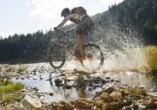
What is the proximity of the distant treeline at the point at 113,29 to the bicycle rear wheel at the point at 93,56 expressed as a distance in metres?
26.4

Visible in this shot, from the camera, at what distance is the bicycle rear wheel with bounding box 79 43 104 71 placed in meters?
7.57

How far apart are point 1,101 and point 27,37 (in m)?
149

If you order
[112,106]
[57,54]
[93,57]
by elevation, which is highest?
[57,54]

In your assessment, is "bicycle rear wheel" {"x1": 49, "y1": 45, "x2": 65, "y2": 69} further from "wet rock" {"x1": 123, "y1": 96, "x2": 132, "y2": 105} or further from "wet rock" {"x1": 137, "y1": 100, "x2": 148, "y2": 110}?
"wet rock" {"x1": 137, "y1": 100, "x2": 148, "y2": 110}

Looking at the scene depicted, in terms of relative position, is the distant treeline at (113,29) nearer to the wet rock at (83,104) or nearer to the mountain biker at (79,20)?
the mountain biker at (79,20)

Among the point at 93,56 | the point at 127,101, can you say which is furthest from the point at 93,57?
the point at 127,101

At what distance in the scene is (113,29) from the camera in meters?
93.1

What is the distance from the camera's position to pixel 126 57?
26.0ft

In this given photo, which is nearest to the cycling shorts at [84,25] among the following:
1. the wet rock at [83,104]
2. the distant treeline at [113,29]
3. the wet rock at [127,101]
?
the wet rock at [83,104]

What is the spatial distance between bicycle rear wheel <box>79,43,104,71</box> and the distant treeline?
2644cm

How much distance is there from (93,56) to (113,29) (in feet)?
295

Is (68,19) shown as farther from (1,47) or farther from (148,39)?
(1,47)

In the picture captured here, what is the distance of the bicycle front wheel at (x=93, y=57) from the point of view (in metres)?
7.57

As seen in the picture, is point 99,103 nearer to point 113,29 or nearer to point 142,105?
point 142,105
